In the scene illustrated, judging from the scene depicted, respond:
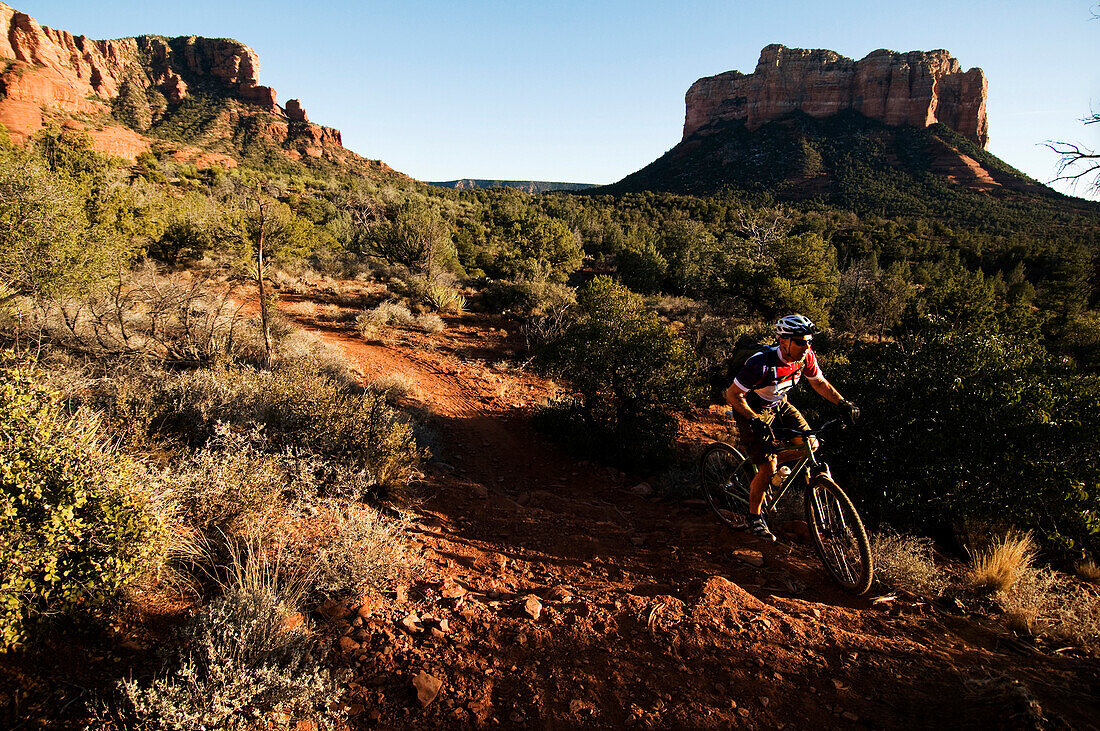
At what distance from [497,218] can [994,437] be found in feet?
143

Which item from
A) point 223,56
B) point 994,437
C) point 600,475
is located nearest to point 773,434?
point 994,437

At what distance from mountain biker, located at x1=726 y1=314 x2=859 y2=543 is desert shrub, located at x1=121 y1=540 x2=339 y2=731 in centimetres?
321

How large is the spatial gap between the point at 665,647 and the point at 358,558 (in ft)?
6.71

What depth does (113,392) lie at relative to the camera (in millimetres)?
4852

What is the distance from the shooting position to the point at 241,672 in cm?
219

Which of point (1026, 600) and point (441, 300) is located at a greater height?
point (441, 300)

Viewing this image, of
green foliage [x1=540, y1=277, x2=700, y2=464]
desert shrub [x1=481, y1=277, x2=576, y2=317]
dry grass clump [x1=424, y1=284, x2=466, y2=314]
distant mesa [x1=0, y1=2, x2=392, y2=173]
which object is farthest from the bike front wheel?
distant mesa [x1=0, y1=2, x2=392, y2=173]

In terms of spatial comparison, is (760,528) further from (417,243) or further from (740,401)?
(417,243)

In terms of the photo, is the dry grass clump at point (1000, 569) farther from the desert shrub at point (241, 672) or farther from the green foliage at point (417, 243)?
the green foliage at point (417, 243)

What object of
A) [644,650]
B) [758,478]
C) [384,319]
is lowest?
[644,650]

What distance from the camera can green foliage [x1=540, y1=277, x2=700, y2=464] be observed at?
22.9 ft

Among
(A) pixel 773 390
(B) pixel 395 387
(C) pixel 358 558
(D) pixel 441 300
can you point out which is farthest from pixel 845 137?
(C) pixel 358 558

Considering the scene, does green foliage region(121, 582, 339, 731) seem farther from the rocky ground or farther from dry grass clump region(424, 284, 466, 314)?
dry grass clump region(424, 284, 466, 314)

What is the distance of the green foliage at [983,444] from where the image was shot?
4.05 m
